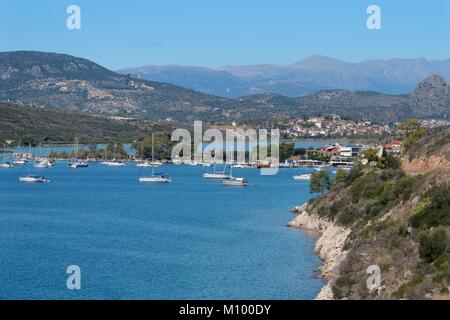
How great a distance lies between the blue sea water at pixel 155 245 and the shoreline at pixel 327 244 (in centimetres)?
47

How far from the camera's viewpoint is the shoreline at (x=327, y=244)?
73.5 feet

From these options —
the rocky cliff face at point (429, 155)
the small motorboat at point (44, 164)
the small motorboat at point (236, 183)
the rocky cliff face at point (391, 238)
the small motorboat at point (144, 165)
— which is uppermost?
the rocky cliff face at point (429, 155)

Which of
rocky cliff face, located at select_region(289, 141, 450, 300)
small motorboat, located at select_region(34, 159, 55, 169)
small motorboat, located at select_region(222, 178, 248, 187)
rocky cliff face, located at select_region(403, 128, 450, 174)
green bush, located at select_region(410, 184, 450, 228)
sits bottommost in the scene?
small motorboat, located at select_region(222, 178, 248, 187)

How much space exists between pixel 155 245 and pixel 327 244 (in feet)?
22.7

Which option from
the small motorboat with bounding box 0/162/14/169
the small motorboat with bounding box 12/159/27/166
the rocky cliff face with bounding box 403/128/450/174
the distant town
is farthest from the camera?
the distant town

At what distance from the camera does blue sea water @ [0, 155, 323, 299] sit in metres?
24.7

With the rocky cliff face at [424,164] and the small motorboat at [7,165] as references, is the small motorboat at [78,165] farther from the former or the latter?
the rocky cliff face at [424,164]

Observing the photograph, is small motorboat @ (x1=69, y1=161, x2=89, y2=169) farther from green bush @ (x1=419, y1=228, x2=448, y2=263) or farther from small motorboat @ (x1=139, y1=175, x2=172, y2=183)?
green bush @ (x1=419, y1=228, x2=448, y2=263)

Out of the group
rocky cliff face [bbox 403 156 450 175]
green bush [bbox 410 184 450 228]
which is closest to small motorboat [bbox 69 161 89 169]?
rocky cliff face [bbox 403 156 450 175]

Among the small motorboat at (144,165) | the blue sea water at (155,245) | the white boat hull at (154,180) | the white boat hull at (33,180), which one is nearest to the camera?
the blue sea water at (155,245)

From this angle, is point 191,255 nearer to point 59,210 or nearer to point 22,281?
point 22,281

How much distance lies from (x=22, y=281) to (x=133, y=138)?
123 metres

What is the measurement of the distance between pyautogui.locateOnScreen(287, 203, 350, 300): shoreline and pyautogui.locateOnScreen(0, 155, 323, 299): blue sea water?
1.53ft

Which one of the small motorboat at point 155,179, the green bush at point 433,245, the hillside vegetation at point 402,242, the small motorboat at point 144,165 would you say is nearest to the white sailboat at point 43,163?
the small motorboat at point 144,165
